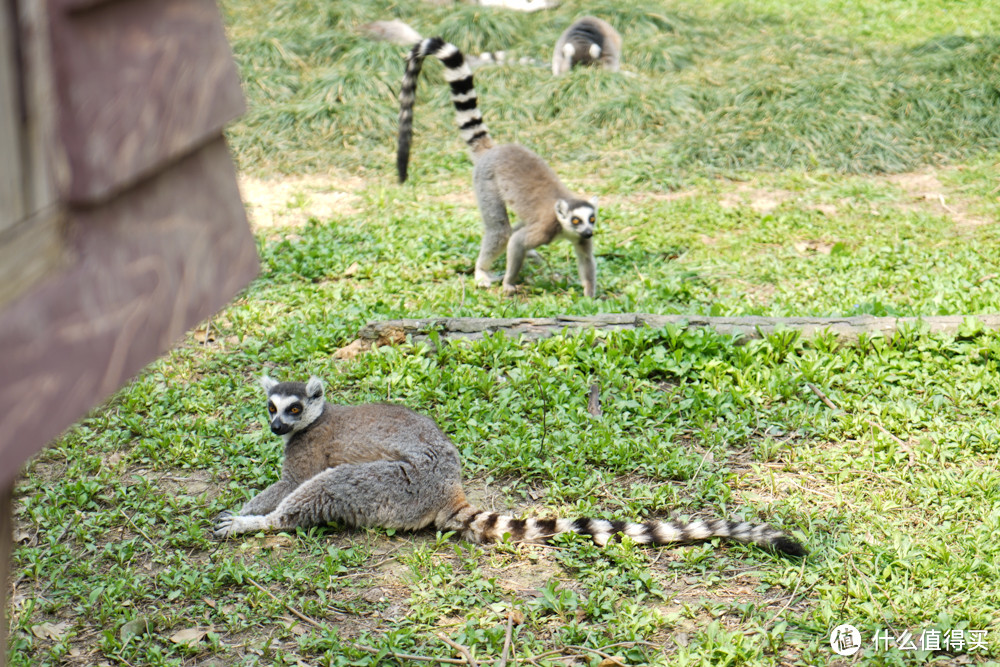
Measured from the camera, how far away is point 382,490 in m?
4.12

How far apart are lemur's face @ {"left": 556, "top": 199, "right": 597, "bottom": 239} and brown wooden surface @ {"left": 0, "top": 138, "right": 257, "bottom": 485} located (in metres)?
5.89

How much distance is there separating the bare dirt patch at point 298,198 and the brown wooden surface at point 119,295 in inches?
302

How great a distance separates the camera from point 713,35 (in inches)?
589

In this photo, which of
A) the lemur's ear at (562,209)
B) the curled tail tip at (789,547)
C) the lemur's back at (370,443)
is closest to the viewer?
the curled tail tip at (789,547)

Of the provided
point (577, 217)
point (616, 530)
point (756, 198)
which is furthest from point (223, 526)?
point (756, 198)

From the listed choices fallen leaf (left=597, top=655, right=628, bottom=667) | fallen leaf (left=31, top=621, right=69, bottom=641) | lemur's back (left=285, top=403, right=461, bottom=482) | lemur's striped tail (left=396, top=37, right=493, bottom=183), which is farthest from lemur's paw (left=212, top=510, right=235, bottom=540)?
lemur's striped tail (left=396, top=37, right=493, bottom=183)

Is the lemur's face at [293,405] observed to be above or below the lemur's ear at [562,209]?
below

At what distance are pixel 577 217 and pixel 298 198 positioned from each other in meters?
3.70

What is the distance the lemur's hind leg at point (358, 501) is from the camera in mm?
4137

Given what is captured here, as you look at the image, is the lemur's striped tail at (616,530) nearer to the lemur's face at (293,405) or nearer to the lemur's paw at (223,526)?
the lemur's face at (293,405)

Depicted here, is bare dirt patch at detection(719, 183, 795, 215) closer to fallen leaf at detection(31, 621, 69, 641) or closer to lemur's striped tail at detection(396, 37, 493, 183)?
lemur's striped tail at detection(396, 37, 493, 183)

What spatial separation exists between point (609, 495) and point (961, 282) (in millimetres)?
3926

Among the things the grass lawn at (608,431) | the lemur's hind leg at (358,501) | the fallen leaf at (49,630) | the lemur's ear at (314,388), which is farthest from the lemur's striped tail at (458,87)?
the fallen leaf at (49,630)

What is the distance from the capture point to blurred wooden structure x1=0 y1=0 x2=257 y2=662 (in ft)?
3.07
